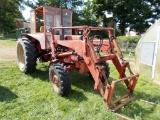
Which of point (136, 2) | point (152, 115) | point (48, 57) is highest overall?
point (136, 2)

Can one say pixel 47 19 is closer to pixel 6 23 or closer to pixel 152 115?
pixel 152 115

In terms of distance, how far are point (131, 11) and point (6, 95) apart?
1882 centimetres

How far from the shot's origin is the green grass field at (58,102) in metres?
3.38

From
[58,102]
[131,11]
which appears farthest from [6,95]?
[131,11]

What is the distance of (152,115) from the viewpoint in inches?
138

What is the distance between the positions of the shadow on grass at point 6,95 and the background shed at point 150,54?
16.3 ft

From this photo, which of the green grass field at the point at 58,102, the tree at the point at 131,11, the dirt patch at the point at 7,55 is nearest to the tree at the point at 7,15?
the tree at the point at 131,11

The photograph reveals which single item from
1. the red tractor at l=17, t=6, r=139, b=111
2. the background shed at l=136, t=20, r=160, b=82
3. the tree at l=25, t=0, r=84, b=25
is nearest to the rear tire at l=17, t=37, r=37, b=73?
the red tractor at l=17, t=6, r=139, b=111

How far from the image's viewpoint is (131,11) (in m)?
19.8

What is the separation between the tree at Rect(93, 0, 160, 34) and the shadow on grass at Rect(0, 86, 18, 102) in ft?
58.7

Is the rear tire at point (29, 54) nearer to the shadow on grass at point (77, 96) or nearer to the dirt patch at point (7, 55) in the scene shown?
the shadow on grass at point (77, 96)

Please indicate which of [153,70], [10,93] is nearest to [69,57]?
[10,93]

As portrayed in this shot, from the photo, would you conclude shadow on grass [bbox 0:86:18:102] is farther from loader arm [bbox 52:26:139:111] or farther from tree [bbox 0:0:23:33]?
tree [bbox 0:0:23:33]

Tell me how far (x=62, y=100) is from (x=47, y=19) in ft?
8.94
